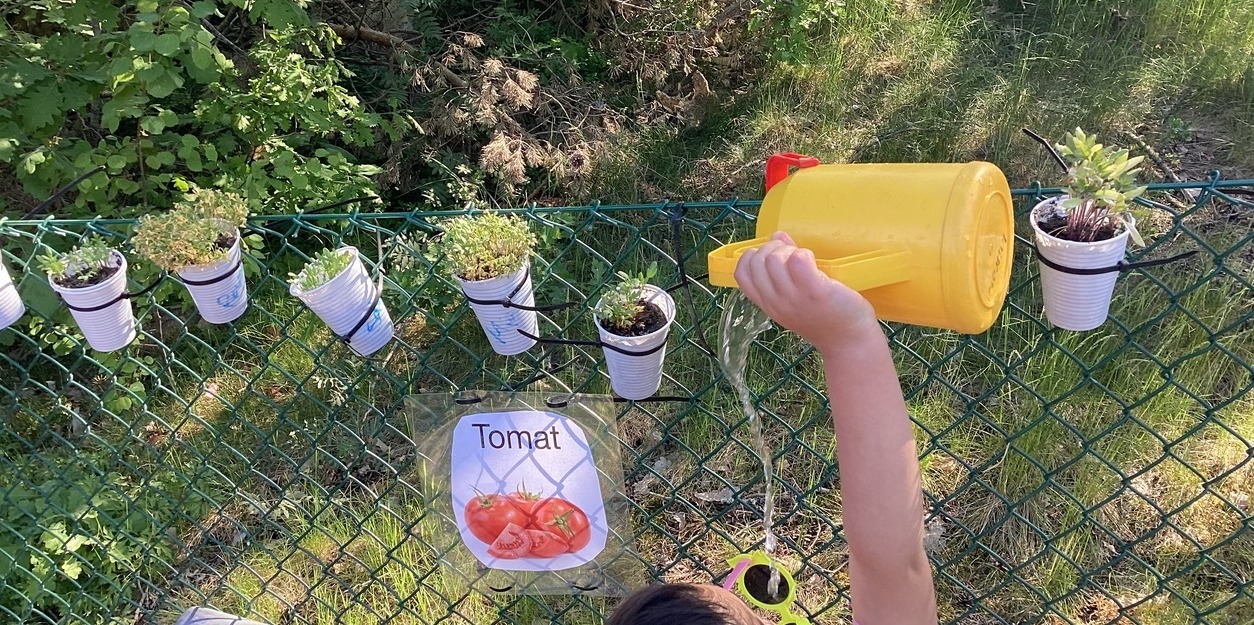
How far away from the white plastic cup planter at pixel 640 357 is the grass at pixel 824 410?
0.22 metres

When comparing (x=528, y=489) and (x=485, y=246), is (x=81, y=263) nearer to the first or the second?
(x=485, y=246)

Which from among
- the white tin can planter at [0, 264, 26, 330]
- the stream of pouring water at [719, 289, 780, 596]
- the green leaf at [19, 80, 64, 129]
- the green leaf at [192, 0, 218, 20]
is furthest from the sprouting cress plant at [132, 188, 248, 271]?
the green leaf at [19, 80, 64, 129]

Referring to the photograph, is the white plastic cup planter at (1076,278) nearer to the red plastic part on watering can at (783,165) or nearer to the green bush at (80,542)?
the red plastic part on watering can at (783,165)

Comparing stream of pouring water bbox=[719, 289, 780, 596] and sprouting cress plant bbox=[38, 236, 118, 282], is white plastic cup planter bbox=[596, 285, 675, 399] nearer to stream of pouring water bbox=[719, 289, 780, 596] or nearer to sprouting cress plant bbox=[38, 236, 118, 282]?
stream of pouring water bbox=[719, 289, 780, 596]

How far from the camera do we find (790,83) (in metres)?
3.86

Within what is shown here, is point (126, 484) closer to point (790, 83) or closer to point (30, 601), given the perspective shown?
point (30, 601)

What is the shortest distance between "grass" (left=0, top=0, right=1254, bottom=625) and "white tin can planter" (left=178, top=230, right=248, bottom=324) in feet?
0.78

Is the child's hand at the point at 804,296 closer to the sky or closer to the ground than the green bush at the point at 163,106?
closer to the sky

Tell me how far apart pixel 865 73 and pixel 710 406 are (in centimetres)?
192

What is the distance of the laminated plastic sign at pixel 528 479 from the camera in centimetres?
182

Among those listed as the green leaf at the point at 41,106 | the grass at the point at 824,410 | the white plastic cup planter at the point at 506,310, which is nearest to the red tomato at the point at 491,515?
the grass at the point at 824,410

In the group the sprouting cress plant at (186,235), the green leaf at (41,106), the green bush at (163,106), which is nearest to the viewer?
the sprouting cress plant at (186,235)

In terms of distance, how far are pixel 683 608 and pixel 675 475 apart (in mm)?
1398

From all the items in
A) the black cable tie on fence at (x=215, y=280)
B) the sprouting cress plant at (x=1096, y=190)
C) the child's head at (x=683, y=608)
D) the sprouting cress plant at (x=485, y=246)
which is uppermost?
the sprouting cress plant at (x=1096, y=190)
